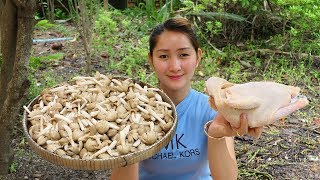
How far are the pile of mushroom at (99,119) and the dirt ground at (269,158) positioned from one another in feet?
2.83

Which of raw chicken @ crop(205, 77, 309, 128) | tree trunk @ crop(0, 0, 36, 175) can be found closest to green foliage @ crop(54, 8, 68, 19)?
tree trunk @ crop(0, 0, 36, 175)

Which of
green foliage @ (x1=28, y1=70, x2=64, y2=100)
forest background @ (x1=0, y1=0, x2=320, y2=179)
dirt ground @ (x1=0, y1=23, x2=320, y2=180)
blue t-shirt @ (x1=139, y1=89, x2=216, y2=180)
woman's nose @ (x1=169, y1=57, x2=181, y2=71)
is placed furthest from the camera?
green foliage @ (x1=28, y1=70, x2=64, y2=100)

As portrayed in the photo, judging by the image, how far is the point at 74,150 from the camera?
134 cm

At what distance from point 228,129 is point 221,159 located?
0.95 feet

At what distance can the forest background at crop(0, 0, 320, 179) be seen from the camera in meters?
2.75

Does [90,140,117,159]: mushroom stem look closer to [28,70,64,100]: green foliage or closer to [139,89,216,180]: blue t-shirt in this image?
[139,89,216,180]: blue t-shirt

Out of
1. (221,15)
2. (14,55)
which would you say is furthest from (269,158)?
(221,15)

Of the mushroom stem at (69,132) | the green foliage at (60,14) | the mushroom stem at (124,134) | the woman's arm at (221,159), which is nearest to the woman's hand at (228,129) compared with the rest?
the woman's arm at (221,159)

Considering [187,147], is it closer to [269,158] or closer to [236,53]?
[269,158]

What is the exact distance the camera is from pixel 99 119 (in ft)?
4.77

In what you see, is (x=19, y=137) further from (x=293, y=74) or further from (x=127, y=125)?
(x=293, y=74)

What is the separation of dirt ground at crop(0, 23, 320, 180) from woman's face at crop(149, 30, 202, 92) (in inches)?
39.3

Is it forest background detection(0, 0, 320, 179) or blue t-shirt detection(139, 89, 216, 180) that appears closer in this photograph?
blue t-shirt detection(139, 89, 216, 180)

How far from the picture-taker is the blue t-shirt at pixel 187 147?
171 cm
